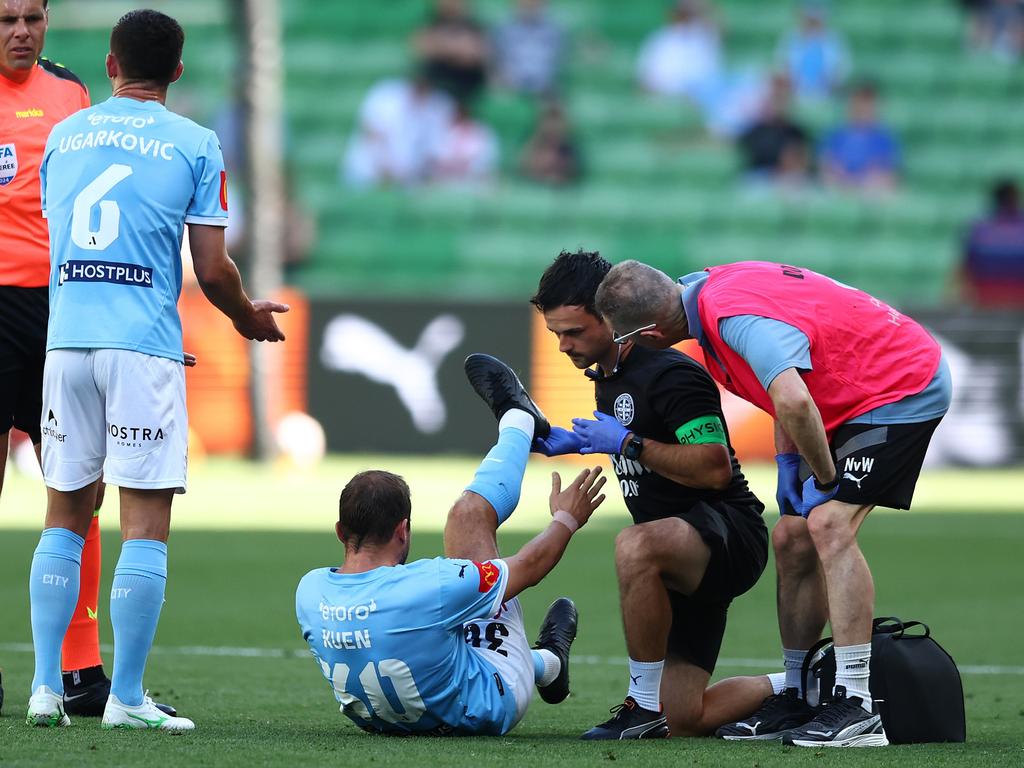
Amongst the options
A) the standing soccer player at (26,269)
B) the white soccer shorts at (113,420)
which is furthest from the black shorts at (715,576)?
the standing soccer player at (26,269)

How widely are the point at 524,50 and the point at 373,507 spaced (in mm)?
17809

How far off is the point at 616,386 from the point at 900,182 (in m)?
16.6

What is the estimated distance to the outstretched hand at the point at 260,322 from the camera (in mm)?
5387

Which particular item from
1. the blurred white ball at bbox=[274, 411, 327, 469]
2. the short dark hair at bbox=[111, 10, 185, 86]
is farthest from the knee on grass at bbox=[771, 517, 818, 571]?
the blurred white ball at bbox=[274, 411, 327, 469]

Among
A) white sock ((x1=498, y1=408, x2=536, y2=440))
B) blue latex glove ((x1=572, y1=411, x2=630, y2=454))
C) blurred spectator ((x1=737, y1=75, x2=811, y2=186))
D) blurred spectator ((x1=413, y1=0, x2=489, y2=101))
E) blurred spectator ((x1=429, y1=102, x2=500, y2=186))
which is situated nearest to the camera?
blue latex glove ((x1=572, y1=411, x2=630, y2=454))

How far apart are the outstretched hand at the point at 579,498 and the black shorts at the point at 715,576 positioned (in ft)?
1.13

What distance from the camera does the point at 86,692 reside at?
18.6 feet

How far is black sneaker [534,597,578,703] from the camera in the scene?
5664 millimetres

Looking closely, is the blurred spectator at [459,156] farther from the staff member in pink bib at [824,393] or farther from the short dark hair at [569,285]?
the staff member in pink bib at [824,393]

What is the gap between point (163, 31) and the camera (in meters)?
5.14

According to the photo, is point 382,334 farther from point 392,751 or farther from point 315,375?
point 392,751

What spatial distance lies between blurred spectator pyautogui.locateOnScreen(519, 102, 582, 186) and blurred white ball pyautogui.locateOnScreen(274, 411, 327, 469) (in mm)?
5314

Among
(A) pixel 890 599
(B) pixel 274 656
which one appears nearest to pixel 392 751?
(B) pixel 274 656

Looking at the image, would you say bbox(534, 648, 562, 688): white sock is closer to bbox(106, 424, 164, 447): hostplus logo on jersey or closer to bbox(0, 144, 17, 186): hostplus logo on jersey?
bbox(106, 424, 164, 447): hostplus logo on jersey
